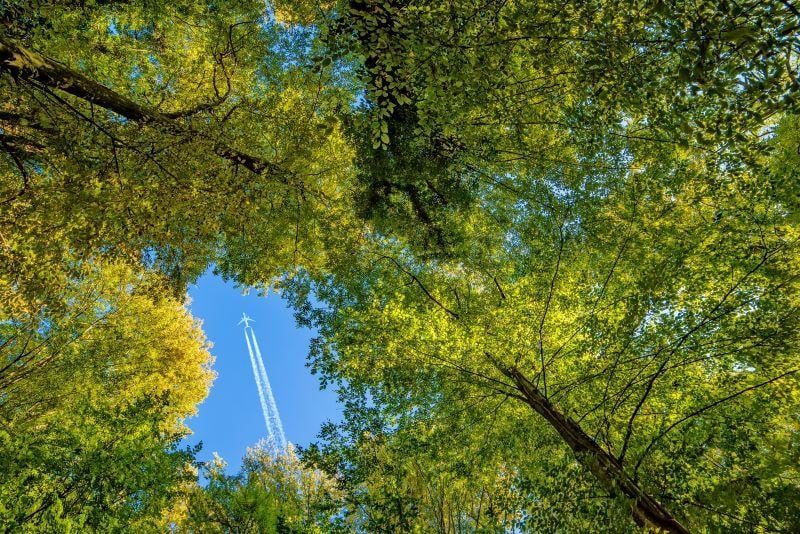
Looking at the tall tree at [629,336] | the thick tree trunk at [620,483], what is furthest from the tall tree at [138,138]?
the thick tree trunk at [620,483]

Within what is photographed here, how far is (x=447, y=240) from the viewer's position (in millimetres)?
9953

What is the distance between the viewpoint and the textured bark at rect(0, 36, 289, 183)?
173 inches

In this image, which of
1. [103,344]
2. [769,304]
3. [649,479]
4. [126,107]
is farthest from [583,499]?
[103,344]

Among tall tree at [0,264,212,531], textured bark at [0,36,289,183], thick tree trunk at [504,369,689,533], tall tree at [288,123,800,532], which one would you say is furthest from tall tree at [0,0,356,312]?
thick tree trunk at [504,369,689,533]

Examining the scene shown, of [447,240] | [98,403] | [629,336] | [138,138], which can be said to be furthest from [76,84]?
[98,403]

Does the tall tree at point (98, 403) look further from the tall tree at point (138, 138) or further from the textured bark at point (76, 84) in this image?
the textured bark at point (76, 84)

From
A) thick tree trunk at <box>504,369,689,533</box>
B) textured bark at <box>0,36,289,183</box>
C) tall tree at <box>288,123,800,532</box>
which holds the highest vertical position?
textured bark at <box>0,36,289,183</box>

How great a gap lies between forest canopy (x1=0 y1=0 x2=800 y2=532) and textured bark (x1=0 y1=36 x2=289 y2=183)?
1.5 inches

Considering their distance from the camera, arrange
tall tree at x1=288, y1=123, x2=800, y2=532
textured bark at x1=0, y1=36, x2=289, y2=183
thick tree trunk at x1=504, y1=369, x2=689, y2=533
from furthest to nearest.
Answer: tall tree at x1=288, y1=123, x2=800, y2=532
thick tree trunk at x1=504, y1=369, x2=689, y2=533
textured bark at x1=0, y1=36, x2=289, y2=183

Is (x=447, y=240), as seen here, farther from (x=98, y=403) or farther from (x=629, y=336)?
(x=98, y=403)

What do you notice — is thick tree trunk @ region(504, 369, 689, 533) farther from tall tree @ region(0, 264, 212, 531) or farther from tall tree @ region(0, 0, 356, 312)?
tall tree @ region(0, 264, 212, 531)

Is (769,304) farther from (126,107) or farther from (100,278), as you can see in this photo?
(100,278)

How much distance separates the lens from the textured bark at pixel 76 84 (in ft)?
14.4

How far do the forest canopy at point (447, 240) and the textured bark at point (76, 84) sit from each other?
0.12 feet
